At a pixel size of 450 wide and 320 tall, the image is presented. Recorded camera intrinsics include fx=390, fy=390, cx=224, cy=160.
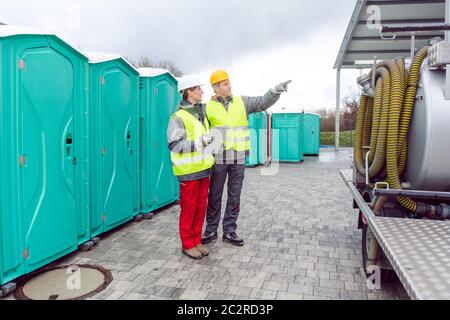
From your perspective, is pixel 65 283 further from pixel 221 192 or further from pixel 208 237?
pixel 221 192

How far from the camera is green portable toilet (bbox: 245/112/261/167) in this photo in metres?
12.8

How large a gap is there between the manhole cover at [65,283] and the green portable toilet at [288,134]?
1150cm

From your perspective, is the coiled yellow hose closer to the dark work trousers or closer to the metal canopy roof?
the dark work trousers

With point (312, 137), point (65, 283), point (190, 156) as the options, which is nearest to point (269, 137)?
point (312, 137)

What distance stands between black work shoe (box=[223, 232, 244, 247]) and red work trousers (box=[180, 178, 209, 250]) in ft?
1.55

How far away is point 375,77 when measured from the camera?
349 cm

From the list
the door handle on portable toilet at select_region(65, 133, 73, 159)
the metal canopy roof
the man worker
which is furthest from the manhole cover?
the metal canopy roof

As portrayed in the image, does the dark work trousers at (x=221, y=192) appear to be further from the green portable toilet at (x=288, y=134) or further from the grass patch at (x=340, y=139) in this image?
the grass patch at (x=340, y=139)

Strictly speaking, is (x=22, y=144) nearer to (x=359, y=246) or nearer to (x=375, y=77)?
(x=375, y=77)

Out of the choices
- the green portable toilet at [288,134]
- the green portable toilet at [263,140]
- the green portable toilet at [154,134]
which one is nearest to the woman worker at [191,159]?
the green portable toilet at [154,134]

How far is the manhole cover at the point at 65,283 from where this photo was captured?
3.27m

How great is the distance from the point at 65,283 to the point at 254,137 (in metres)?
9.95

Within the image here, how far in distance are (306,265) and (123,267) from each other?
1.84 metres
